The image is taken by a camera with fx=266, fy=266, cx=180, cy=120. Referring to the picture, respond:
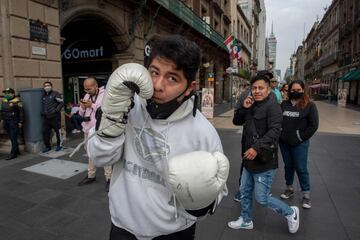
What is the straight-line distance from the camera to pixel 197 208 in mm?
1324

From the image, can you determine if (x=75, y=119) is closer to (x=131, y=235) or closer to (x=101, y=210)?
(x=101, y=210)

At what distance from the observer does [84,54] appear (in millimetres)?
12930

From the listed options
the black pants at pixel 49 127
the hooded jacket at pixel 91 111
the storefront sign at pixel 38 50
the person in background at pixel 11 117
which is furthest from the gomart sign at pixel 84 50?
→ the hooded jacket at pixel 91 111

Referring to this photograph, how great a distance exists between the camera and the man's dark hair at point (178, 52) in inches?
52.2

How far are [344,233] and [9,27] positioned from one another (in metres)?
8.15

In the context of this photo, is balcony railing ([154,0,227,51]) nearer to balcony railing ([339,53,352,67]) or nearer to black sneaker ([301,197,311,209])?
black sneaker ([301,197,311,209])

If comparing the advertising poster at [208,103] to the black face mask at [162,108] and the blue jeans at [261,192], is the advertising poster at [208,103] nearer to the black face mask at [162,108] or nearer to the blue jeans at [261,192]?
→ the blue jeans at [261,192]

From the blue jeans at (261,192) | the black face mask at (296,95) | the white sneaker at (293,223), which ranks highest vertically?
the black face mask at (296,95)

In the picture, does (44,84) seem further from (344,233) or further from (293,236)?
(344,233)

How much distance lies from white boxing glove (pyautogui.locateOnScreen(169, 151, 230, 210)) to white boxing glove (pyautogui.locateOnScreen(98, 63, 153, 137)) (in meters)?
0.32

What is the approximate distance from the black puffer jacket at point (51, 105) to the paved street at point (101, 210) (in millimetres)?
1526

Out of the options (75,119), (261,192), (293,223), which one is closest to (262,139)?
(261,192)

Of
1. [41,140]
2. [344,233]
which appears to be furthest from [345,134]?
[41,140]

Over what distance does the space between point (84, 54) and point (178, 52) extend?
1282 centimetres
